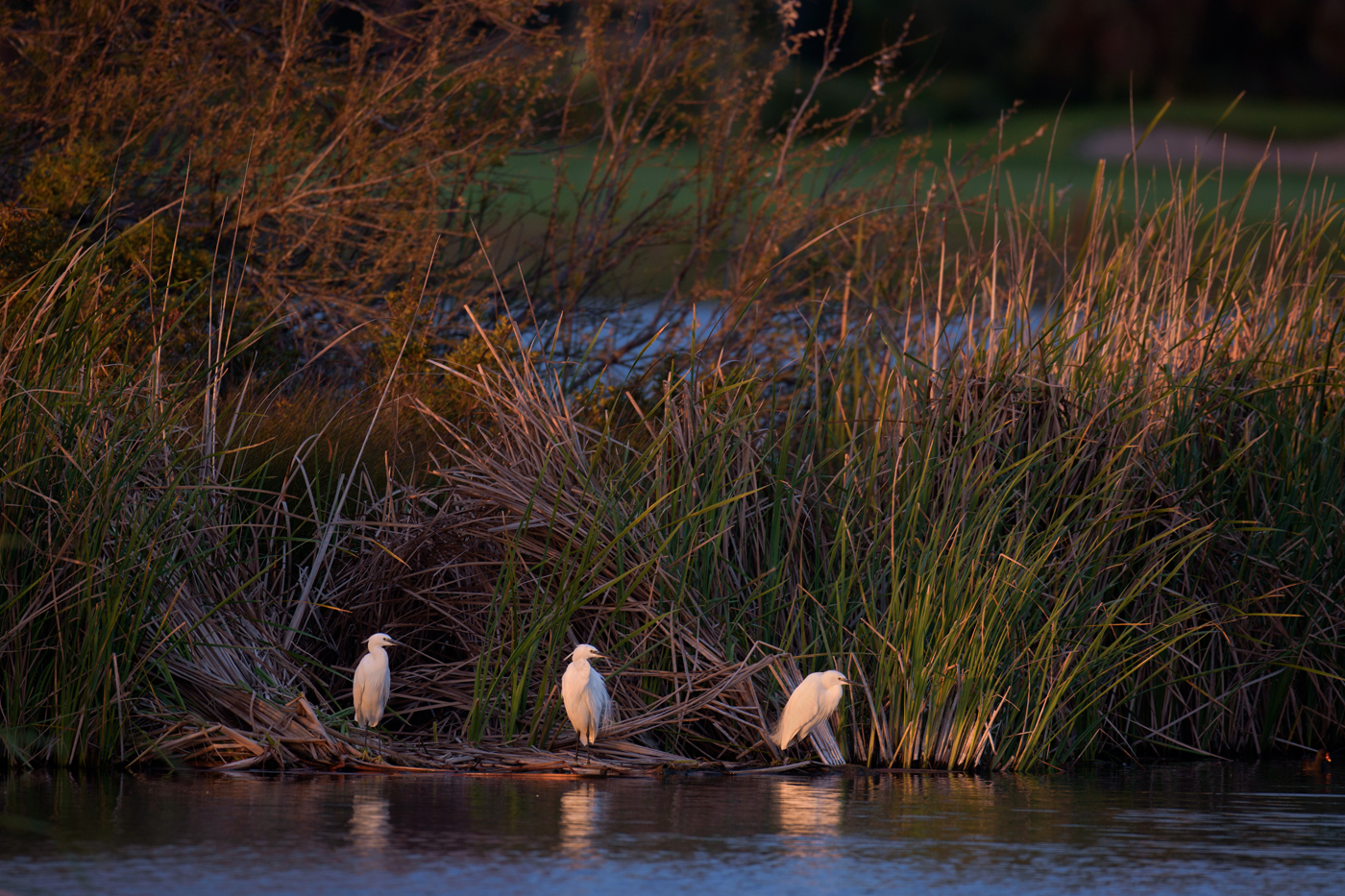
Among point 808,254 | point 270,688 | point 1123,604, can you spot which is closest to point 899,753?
point 1123,604

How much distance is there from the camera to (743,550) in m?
6.58

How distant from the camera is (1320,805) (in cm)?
540

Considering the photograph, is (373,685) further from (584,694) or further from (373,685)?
(584,694)

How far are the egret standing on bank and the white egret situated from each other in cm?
65

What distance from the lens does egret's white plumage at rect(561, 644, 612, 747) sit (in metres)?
5.58

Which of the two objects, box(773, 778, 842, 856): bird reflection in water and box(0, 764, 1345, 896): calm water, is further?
box(773, 778, 842, 856): bird reflection in water

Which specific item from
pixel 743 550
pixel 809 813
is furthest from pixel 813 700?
pixel 743 550

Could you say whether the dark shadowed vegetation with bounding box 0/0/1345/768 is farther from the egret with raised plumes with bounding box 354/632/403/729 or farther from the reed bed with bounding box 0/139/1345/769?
the egret with raised plumes with bounding box 354/632/403/729

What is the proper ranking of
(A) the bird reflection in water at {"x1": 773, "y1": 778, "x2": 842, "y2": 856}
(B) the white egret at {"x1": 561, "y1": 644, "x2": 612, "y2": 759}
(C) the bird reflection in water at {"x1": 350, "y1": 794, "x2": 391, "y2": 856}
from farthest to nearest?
(B) the white egret at {"x1": 561, "y1": 644, "x2": 612, "y2": 759}
(A) the bird reflection in water at {"x1": 773, "y1": 778, "x2": 842, "y2": 856}
(C) the bird reflection in water at {"x1": 350, "y1": 794, "x2": 391, "y2": 856}

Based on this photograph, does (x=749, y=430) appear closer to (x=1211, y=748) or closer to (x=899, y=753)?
(x=899, y=753)

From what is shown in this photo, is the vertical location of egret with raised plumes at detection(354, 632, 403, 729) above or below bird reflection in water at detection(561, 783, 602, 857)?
above

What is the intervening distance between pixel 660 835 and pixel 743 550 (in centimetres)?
215

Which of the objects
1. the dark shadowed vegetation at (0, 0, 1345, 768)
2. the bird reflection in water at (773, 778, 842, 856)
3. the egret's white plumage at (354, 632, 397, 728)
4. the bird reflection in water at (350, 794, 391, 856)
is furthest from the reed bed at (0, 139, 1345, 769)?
the bird reflection in water at (350, 794, 391, 856)

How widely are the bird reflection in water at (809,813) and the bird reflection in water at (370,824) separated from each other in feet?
3.52
